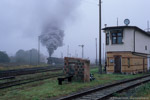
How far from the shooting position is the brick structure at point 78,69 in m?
16.1

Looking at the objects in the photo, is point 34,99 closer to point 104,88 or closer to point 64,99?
point 64,99

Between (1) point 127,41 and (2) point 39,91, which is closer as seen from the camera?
(2) point 39,91

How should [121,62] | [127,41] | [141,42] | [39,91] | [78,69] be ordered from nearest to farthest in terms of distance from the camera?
[39,91] → [78,69] → [121,62] → [127,41] → [141,42]

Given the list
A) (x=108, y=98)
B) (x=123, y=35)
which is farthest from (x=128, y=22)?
(x=108, y=98)

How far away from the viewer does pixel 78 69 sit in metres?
16.4

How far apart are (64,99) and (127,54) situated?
16951mm

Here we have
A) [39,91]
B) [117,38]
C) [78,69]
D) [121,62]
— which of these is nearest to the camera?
[39,91]

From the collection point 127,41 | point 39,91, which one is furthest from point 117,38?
point 39,91

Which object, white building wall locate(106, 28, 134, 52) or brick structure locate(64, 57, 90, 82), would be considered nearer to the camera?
brick structure locate(64, 57, 90, 82)

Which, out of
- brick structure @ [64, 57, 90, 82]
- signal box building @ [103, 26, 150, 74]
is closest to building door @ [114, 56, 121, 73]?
signal box building @ [103, 26, 150, 74]

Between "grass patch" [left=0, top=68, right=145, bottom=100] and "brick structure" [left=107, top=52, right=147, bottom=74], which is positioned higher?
"brick structure" [left=107, top=52, right=147, bottom=74]

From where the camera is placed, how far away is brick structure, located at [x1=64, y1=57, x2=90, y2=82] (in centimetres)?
1612

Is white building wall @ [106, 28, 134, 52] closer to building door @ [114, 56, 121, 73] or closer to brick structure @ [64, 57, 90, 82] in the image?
building door @ [114, 56, 121, 73]

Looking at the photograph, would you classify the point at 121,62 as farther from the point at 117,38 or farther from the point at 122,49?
the point at 117,38
